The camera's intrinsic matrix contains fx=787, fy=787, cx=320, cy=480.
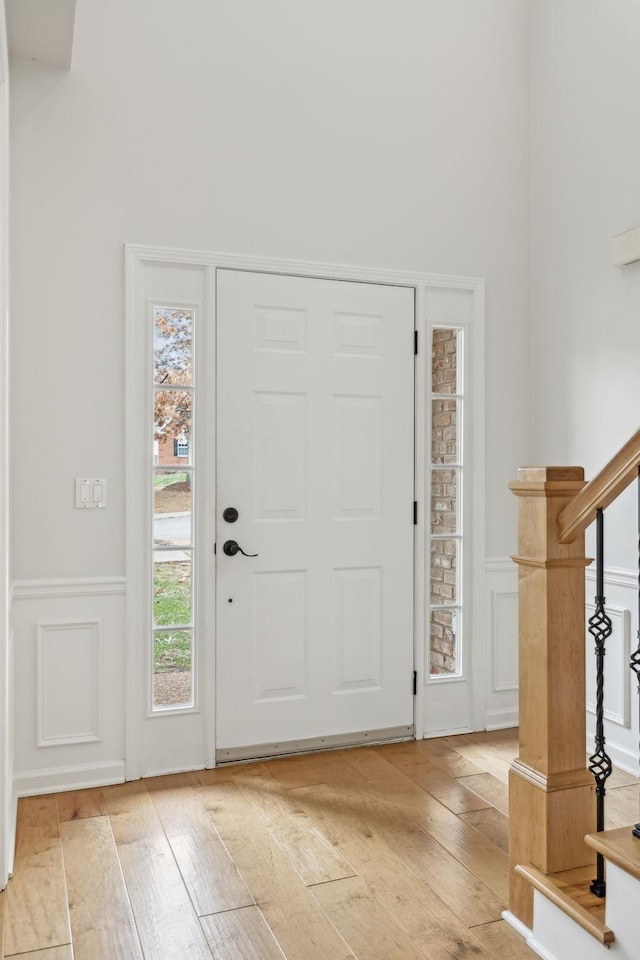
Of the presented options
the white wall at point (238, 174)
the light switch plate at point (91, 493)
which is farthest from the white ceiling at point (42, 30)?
the light switch plate at point (91, 493)

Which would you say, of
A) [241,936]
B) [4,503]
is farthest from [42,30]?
[241,936]

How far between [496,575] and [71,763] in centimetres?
206

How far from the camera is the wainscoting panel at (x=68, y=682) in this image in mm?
3020

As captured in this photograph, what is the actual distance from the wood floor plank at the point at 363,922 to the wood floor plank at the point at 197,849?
0.80ft

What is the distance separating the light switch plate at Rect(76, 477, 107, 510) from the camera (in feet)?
10.2

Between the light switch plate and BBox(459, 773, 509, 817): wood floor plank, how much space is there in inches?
71.5

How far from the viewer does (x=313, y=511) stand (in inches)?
137

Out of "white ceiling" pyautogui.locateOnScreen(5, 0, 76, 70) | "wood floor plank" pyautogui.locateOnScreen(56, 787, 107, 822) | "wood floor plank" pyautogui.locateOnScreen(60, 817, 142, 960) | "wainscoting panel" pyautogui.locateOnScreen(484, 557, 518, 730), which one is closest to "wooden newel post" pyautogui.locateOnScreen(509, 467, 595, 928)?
"wood floor plank" pyautogui.locateOnScreen(60, 817, 142, 960)

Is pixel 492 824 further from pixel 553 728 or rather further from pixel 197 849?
pixel 197 849

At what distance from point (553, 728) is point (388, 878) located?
2.55 feet

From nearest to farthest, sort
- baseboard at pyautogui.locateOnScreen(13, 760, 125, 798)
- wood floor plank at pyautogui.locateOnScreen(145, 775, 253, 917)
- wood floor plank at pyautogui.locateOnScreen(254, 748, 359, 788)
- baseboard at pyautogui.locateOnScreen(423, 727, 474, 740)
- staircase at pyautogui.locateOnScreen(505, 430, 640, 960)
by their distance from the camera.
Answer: staircase at pyautogui.locateOnScreen(505, 430, 640, 960)
wood floor plank at pyautogui.locateOnScreen(145, 775, 253, 917)
baseboard at pyautogui.locateOnScreen(13, 760, 125, 798)
wood floor plank at pyautogui.locateOnScreen(254, 748, 359, 788)
baseboard at pyautogui.locateOnScreen(423, 727, 474, 740)

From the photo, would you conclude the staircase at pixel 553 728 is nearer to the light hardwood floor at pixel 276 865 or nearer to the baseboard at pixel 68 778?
the light hardwood floor at pixel 276 865

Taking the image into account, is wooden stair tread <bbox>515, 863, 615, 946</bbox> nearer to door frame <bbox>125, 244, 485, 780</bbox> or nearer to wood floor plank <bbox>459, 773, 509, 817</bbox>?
wood floor plank <bbox>459, 773, 509, 817</bbox>

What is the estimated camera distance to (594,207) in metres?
3.51
